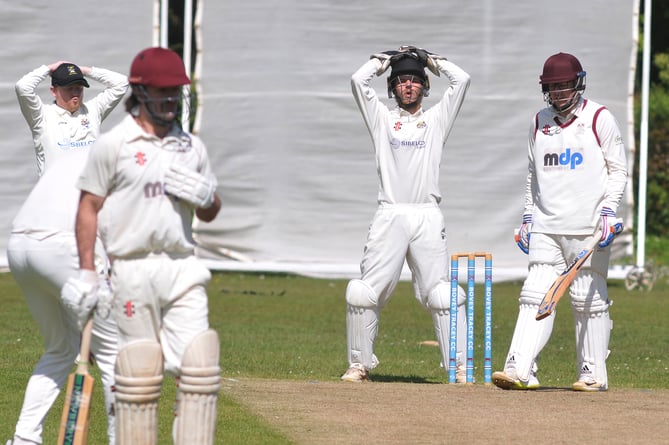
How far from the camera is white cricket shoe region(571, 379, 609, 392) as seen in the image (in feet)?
23.9

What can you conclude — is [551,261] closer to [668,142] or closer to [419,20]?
[419,20]

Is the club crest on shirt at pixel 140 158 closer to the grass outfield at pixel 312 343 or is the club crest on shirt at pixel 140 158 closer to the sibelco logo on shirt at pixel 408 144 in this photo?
the grass outfield at pixel 312 343

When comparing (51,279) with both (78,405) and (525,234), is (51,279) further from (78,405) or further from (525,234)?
(525,234)

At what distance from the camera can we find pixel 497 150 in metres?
16.4

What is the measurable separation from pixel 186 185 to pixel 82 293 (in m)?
0.53

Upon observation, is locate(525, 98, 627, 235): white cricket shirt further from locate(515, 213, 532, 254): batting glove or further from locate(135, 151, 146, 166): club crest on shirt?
locate(135, 151, 146, 166): club crest on shirt

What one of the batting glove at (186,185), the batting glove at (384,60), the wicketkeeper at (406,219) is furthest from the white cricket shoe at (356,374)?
the batting glove at (186,185)

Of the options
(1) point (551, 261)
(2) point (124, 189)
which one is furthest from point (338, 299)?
(2) point (124, 189)

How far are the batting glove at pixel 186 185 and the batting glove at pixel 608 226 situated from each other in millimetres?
2999

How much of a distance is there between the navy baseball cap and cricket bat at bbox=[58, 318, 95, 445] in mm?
3427

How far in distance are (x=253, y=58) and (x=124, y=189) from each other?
1188cm

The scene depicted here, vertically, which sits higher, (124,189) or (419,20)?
(419,20)

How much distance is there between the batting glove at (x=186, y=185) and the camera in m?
4.70

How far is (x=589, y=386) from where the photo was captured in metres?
7.30
